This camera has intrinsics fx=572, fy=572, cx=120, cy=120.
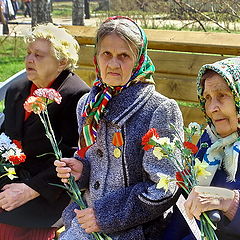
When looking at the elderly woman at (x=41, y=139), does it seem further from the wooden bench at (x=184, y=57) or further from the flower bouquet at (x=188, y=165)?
the flower bouquet at (x=188, y=165)

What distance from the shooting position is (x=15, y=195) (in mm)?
3221

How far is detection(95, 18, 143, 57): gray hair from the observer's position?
2.66m

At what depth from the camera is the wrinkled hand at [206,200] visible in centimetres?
201

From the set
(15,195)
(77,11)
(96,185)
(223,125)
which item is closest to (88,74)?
(15,195)

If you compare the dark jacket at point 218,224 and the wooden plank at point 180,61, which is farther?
the wooden plank at point 180,61

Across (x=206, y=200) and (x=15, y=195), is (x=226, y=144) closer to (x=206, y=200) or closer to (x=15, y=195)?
(x=206, y=200)

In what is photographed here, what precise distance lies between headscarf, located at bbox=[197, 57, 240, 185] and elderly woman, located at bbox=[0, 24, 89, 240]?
43.5 inches

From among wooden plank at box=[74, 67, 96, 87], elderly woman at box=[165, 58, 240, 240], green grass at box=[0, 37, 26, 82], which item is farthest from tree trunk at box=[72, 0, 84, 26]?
elderly woman at box=[165, 58, 240, 240]

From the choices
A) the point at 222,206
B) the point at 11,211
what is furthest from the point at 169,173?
the point at 11,211

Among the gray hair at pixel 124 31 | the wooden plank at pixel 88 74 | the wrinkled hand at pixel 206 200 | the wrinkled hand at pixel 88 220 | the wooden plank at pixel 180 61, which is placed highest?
the gray hair at pixel 124 31

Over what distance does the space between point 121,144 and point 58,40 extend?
102cm

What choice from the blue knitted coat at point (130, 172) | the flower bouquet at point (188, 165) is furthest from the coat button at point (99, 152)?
the flower bouquet at point (188, 165)

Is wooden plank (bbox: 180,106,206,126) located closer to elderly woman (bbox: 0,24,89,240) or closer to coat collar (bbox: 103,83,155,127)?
elderly woman (bbox: 0,24,89,240)

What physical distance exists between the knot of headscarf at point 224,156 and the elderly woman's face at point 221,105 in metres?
0.04
